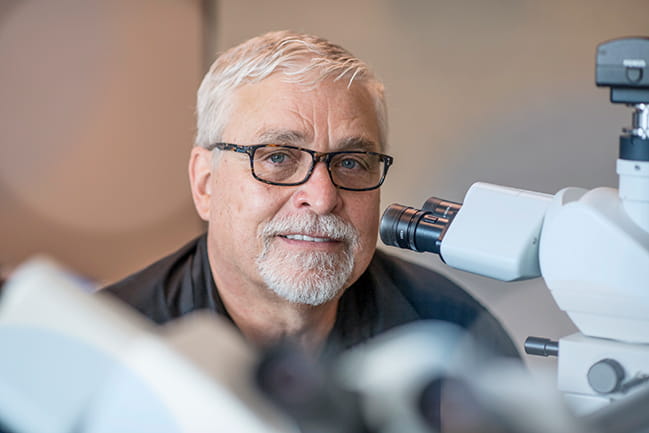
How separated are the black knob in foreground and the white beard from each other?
546mm

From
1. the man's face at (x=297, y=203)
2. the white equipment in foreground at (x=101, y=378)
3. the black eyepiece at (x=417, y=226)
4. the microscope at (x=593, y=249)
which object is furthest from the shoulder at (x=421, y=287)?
the white equipment in foreground at (x=101, y=378)

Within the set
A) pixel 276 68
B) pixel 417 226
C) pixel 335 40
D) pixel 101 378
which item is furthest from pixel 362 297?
pixel 335 40

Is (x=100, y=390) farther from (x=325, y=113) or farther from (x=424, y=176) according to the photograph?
(x=424, y=176)

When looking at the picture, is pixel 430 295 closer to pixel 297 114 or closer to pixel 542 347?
pixel 297 114

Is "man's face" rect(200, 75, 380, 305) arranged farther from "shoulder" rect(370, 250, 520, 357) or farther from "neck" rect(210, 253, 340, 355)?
"shoulder" rect(370, 250, 520, 357)

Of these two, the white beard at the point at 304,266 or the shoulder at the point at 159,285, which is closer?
the white beard at the point at 304,266

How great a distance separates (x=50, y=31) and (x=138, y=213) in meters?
0.77

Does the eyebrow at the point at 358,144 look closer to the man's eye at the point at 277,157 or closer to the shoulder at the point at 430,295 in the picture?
the man's eye at the point at 277,157

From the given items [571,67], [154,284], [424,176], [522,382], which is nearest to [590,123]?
[571,67]

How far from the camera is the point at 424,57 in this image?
2951mm

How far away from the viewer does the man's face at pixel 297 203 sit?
140cm

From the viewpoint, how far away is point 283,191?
141 cm

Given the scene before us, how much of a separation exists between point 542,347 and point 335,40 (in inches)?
92.1

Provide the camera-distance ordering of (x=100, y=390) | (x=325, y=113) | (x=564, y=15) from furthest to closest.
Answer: (x=564, y=15), (x=325, y=113), (x=100, y=390)
